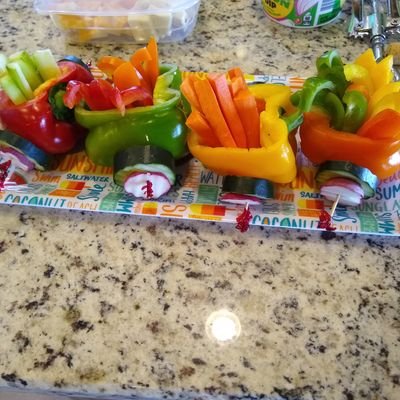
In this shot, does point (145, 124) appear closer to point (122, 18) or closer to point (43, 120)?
point (43, 120)

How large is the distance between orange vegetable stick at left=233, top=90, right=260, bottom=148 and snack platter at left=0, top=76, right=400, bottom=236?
0.31 feet

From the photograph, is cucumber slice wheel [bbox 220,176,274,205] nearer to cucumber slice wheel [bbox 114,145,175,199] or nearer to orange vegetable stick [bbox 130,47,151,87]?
cucumber slice wheel [bbox 114,145,175,199]

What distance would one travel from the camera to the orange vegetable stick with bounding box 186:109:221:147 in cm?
66

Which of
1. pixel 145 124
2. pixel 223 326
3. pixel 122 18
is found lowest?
pixel 223 326

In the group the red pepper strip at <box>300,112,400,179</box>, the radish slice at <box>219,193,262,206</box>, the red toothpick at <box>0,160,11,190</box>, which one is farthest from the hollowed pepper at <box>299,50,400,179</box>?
the red toothpick at <box>0,160,11,190</box>

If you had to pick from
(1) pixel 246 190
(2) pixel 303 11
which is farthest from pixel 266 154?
(2) pixel 303 11

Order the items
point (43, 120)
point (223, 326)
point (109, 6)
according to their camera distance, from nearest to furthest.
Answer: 1. point (223, 326)
2. point (43, 120)
3. point (109, 6)

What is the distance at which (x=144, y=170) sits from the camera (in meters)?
0.70

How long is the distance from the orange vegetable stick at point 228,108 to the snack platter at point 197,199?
104 mm

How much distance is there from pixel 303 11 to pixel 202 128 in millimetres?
465

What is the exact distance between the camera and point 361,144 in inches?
25.7

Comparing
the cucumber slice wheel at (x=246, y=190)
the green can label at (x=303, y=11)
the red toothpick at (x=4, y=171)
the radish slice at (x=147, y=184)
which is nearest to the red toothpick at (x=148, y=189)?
the radish slice at (x=147, y=184)

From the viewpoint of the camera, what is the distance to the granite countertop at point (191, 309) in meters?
0.58

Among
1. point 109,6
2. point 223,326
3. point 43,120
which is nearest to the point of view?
point 223,326
